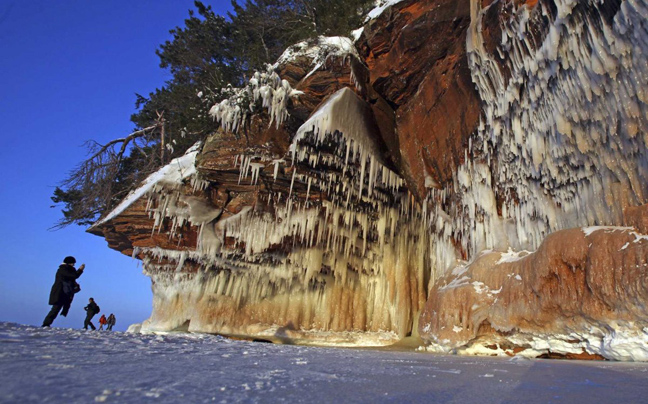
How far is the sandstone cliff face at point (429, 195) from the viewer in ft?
17.4

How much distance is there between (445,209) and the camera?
971 cm

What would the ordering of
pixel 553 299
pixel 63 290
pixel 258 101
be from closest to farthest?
pixel 553 299
pixel 63 290
pixel 258 101

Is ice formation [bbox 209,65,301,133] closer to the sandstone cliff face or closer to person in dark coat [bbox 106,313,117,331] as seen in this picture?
the sandstone cliff face

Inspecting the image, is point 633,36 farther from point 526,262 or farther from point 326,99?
point 326,99

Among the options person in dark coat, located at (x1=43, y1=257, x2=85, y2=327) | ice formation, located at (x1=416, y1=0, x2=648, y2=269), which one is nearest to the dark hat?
person in dark coat, located at (x1=43, y1=257, x2=85, y2=327)

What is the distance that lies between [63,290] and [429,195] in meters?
8.50

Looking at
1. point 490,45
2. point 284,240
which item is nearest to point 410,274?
point 284,240

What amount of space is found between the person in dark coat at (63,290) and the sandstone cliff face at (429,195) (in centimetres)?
423

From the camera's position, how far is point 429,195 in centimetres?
1013

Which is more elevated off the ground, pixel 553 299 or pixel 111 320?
pixel 553 299

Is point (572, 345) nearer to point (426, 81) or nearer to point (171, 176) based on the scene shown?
point (426, 81)

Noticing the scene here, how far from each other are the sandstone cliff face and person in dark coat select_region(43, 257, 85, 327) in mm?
4225

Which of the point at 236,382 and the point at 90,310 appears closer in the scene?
the point at 236,382

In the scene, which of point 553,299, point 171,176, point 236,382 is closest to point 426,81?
point 553,299
